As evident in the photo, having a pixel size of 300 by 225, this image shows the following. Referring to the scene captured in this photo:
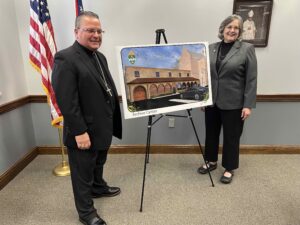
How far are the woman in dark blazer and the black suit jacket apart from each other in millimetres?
1048

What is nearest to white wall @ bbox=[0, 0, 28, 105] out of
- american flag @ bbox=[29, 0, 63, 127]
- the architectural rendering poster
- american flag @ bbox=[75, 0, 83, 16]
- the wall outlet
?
american flag @ bbox=[29, 0, 63, 127]

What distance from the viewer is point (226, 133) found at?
2.36 meters

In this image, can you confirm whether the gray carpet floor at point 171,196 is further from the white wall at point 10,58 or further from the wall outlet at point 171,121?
the white wall at point 10,58

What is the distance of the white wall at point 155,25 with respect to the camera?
2584 millimetres

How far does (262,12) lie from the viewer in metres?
2.55

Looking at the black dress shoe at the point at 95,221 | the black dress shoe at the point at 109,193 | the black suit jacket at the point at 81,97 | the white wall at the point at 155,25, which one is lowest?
the black dress shoe at the point at 109,193

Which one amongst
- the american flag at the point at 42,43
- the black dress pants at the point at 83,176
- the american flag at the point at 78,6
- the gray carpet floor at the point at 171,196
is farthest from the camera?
the american flag at the point at 78,6

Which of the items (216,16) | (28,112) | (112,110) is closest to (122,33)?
(216,16)

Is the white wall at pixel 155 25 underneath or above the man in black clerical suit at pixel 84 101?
above

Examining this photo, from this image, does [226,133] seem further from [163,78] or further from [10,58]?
[10,58]

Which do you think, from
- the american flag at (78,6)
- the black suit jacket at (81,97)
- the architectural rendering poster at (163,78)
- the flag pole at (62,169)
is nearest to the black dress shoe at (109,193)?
the flag pole at (62,169)

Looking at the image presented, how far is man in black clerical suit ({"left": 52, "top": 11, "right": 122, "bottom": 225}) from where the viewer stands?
153 cm

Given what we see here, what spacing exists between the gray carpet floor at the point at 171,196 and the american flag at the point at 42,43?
0.71 metres

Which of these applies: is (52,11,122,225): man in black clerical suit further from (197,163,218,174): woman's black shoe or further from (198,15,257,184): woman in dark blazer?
(197,163,218,174): woman's black shoe
